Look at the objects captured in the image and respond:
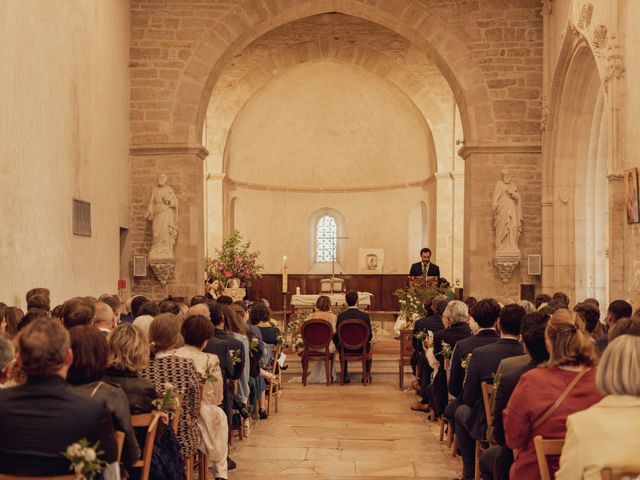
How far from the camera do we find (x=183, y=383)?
5.14 metres

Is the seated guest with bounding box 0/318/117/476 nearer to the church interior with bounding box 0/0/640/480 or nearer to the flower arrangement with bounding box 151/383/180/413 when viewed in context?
the church interior with bounding box 0/0/640/480

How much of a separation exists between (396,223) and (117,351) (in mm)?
18622

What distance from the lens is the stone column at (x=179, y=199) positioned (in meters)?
14.7

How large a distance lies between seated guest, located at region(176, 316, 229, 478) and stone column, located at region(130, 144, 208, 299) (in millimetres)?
8867

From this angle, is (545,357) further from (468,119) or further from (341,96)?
(341,96)

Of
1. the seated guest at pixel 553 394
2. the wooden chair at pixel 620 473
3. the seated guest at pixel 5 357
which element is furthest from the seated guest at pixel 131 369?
the wooden chair at pixel 620 473

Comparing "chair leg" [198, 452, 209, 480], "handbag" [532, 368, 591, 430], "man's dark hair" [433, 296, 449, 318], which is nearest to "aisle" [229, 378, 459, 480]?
"chair leg" [198, 452, 209, 480]

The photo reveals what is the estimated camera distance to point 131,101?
14789mm

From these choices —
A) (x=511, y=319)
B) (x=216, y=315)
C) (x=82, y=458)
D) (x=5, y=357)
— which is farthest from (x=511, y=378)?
(x=216, y=315)

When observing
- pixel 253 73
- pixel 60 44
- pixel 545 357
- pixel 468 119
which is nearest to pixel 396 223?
pixel 253 73

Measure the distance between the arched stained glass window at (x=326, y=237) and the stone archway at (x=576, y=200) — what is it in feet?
31.7

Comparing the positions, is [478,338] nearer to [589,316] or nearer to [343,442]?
[589,316]

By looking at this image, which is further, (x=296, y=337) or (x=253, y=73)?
(x=253, y=73)

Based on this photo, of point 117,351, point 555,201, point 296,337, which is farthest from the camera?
point 555,201
